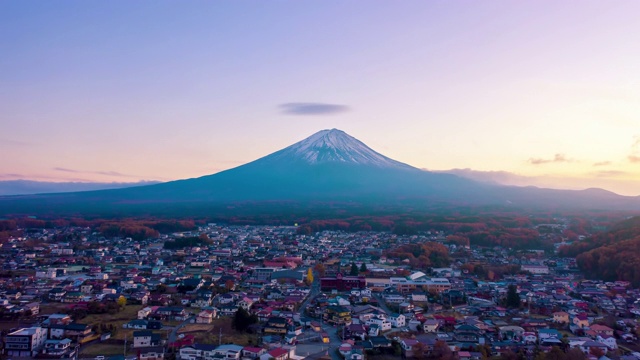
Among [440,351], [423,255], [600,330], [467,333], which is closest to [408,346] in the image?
[440,351]

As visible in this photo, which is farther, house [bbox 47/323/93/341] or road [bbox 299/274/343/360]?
house [bbox 47/323/93/341]

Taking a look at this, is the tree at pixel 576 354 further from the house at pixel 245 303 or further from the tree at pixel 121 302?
the tree at pixel 121 302

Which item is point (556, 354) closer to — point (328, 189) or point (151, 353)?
point (151, 353)

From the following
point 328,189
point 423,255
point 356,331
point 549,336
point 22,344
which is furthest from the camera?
point 328,189

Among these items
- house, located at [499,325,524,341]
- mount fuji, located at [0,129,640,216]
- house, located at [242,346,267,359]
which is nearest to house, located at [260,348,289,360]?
house, located at [242,346,267,359]

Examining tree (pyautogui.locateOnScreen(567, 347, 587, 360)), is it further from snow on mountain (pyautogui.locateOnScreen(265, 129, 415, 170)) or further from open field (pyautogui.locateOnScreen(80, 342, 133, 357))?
snow on mountain (pyautogui.locateOnScreen(265, 129, 415, 170))

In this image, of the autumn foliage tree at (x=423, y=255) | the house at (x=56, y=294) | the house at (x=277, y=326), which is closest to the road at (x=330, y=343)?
the house at (x=277, y=326)

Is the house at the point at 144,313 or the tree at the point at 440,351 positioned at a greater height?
the house at the point at 144,313
